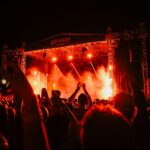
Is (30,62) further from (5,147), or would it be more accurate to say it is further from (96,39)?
(5,147)

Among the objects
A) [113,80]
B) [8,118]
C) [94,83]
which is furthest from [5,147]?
[94,83]

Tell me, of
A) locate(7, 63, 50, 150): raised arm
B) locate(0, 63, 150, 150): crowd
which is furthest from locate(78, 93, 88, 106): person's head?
locate(7, 63, 50, 150): raised arm

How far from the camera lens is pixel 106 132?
1407mm

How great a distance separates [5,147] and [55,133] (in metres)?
0.64

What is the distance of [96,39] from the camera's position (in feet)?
46.4

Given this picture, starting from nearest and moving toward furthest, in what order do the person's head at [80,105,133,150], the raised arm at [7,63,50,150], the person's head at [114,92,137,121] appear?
the person's head at [80,105,133,150]
the raised arm at [7,63,50,150]
the person's head at [114,92,137,121]

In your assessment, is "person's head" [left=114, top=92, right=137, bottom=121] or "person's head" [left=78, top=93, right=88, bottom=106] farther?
"person's head" [left=78, top=93, right=88, bottom=106]

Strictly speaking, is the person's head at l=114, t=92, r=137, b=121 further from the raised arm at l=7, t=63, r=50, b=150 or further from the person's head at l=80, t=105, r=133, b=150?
the person's head at l=80, t=105, r=133, b=150

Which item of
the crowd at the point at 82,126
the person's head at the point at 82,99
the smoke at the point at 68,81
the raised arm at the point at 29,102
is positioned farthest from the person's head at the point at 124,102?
the smoke at the point at 68,81

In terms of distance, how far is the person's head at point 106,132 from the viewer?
1.40 meters

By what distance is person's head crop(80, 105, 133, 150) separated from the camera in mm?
1397

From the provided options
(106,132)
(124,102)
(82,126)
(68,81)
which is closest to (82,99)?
(124,102)

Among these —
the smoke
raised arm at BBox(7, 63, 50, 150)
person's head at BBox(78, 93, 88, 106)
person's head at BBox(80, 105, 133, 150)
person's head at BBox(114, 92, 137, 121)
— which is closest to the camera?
person's head at BBox(80, 105, 133, 150)

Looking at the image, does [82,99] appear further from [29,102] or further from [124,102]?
[29,102]
